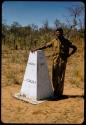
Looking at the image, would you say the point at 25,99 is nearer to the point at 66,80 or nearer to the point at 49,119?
the point at 49,119

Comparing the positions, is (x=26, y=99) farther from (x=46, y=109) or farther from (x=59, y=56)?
(x=59, y=56)

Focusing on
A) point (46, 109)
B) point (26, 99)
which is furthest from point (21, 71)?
point (46, 109)

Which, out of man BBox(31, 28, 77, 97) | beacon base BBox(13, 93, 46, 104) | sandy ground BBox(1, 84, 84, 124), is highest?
man BBox(31, 28, 77, 97)

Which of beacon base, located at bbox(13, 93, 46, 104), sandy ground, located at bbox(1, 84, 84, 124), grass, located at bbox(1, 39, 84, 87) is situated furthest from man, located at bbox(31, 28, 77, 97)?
grass, located at bbox(1, 39, 84, 87)

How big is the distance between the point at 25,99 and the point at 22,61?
283 inches

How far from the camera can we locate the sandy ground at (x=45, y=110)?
21.8 feet

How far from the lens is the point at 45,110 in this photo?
7.20 metres

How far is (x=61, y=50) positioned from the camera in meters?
7.96

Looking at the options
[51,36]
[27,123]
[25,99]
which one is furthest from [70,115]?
[51,36]

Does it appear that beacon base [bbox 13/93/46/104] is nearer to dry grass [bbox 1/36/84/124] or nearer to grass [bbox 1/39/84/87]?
dry grass [bbox 1/36/84/124]

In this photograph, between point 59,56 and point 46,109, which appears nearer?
point 46,109

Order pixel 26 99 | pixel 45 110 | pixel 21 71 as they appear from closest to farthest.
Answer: pixel 45 110 → pixel 26 99 → pixel 21 71

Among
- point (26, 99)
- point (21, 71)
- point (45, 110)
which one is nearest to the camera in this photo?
point (45, 110)

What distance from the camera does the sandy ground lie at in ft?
21.8
